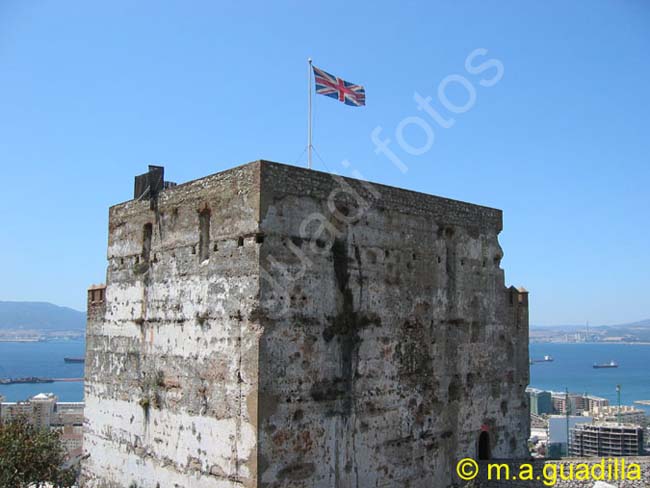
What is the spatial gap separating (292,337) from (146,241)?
5.52 m

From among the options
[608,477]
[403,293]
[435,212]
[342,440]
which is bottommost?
[608,477]

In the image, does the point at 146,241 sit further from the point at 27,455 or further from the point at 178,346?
the point at 27,455

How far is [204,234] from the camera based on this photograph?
1509cm

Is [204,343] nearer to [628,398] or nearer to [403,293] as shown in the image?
[403,293]

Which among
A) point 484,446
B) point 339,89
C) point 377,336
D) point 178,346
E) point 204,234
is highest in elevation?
point 339,89

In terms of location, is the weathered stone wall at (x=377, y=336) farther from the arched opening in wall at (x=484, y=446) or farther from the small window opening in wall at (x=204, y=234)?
the small window opening in wall at (x=204, y=234)

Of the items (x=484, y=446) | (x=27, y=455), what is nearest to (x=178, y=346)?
(x=27, y=455)

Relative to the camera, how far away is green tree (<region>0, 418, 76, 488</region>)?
1763 centimetres

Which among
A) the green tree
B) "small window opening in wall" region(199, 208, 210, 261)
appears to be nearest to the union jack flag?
"small window opening in wall" region(199, 208, 210, 261)

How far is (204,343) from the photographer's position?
14438 mm

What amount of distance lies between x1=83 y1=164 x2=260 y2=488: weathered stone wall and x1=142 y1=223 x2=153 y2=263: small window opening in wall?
4cm

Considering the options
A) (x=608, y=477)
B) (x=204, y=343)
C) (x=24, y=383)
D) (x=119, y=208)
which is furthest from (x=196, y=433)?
(x=24, y=383)

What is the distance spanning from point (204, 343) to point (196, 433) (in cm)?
198

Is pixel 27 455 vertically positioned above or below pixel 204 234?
below
